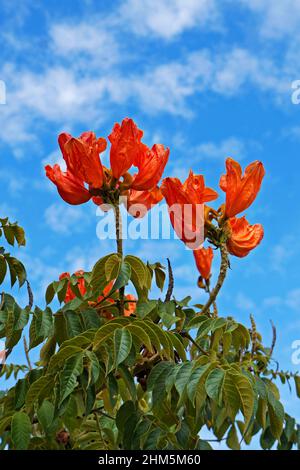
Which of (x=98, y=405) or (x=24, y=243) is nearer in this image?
(x=24, y=243)

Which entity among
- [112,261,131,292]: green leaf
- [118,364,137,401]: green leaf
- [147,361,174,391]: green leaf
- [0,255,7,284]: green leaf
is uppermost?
[0,255,7,284]: green leaf

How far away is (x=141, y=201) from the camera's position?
9.83 ft

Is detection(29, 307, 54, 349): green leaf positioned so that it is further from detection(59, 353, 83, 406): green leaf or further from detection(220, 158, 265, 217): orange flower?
detection(220, 158, 265, 217): orange flower

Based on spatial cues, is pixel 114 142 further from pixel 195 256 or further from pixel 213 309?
pixel 213 309

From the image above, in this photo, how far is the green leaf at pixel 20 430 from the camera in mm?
2416

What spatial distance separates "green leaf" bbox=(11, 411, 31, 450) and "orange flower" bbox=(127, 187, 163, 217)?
3.33 ft

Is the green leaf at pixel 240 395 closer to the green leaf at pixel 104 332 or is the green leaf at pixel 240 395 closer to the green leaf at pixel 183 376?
the green leaf at pixel 183 376

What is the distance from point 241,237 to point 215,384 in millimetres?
863

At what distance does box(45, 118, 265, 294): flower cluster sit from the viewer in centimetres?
277

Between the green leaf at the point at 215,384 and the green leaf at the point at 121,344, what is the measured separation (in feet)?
1.00

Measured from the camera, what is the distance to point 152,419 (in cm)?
279

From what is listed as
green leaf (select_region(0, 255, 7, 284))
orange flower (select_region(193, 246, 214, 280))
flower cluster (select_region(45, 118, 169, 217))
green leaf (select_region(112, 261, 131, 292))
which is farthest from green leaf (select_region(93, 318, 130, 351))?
orange flower (select_region(193, 246, 214, 280))
